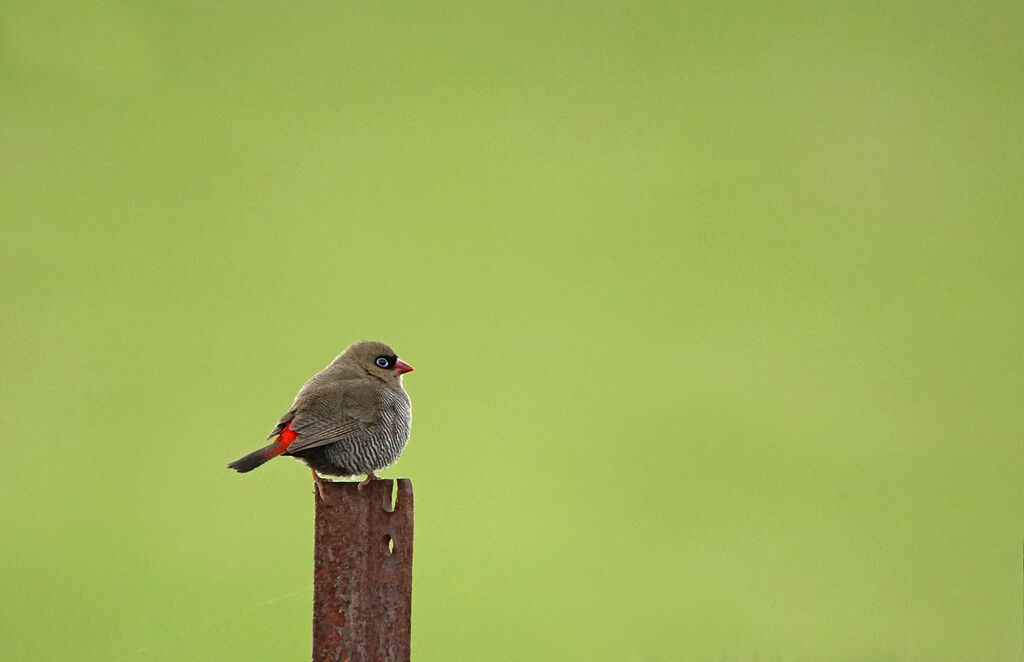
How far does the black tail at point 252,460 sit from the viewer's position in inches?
122

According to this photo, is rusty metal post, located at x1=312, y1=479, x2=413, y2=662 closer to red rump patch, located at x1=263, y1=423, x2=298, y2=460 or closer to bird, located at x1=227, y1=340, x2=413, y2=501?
bird, located at x1=227, y1=340, x2=413, y2=501

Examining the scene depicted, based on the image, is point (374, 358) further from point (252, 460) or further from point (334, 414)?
point (252, 460)

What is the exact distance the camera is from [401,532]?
3115 millimetres

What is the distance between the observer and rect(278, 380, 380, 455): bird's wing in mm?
3445

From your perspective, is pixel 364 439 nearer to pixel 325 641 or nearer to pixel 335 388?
pixel 335 388

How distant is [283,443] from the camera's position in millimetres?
3371

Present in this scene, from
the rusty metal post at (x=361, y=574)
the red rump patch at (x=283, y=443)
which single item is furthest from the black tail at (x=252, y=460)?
the rusty metal post at (x=361, y=574)

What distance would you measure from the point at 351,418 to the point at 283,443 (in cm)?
31

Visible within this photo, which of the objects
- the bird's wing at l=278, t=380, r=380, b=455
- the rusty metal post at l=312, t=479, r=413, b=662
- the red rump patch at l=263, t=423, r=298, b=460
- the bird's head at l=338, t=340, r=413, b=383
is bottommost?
the rusty metal post at l=312, t=479, r=413, b=662

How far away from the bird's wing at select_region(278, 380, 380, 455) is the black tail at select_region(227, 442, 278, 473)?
128 mm

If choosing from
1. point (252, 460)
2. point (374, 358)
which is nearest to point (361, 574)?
point (252, 460)

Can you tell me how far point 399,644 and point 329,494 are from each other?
1.80 feet

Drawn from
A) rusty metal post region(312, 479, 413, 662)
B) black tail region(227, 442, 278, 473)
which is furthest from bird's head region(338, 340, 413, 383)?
rusty metal post region(312, 479, 413, 662)

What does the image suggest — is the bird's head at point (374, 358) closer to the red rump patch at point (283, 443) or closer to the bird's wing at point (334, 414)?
the bird's wing at point (334, 414)
